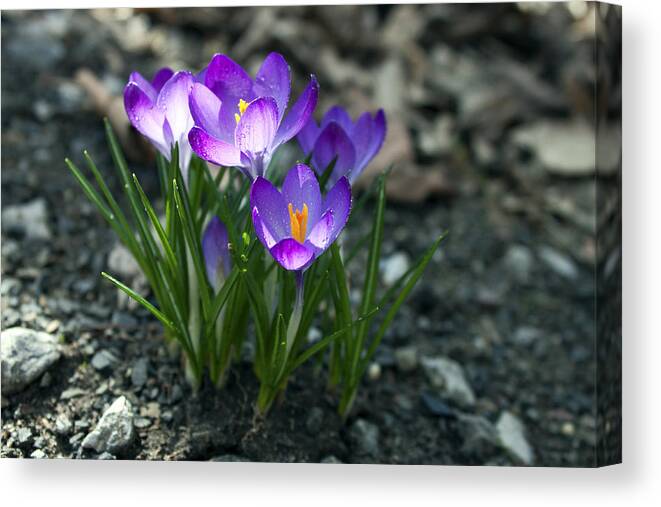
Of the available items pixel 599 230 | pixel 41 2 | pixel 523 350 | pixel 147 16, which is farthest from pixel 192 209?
pixel 147 16

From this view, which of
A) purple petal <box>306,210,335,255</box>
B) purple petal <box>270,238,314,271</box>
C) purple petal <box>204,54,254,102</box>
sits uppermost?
purple petal <box>204,54,254,102</box>

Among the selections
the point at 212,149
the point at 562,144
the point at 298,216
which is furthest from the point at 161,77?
the point at 562,144

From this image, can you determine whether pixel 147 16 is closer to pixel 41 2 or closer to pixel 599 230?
pixel 41 2

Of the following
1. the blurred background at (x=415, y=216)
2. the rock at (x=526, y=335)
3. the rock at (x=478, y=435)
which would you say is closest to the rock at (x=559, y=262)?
the blurred background at (x=415, y=216)

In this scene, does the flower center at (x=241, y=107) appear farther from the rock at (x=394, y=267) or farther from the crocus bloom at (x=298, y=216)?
the rock at (x=394, y=267)

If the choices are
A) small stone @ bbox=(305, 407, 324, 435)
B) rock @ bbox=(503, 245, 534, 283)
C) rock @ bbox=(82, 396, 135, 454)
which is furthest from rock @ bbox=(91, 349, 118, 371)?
rock @ bbox=(503, 245, 534, 283)

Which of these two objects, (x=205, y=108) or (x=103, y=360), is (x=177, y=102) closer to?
(x=205, y=108)

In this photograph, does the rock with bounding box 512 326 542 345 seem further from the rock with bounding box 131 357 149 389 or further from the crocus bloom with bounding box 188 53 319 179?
the crocus bloom with bounding box 188 53 319 179
